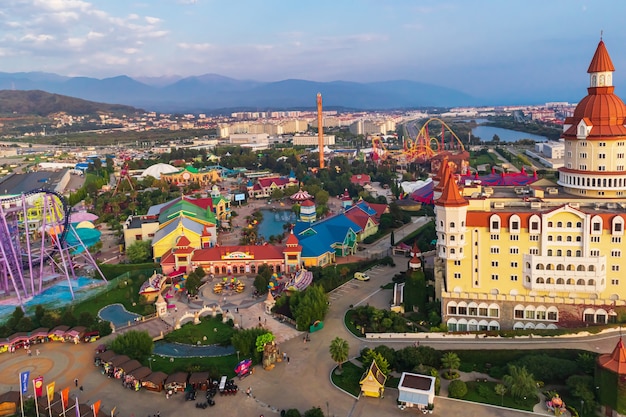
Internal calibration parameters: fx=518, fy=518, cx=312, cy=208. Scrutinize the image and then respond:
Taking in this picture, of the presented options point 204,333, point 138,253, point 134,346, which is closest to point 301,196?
point 138,253

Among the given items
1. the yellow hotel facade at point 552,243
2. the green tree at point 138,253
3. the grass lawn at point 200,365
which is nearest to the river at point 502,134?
the yellow hotel facade at point 552,243

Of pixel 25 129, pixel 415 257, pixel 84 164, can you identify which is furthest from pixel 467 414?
pixel 25 129

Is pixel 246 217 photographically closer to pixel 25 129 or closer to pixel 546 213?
pixel 546 213

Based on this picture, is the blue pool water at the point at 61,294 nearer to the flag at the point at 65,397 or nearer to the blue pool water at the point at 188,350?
the blue pool water at the point at 188,350

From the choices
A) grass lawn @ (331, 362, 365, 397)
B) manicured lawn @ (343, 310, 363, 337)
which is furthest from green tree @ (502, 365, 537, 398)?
manicured lawn @ (343, 310, 363, 337)

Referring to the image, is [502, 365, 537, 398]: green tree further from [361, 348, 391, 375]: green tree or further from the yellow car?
the yellow car
